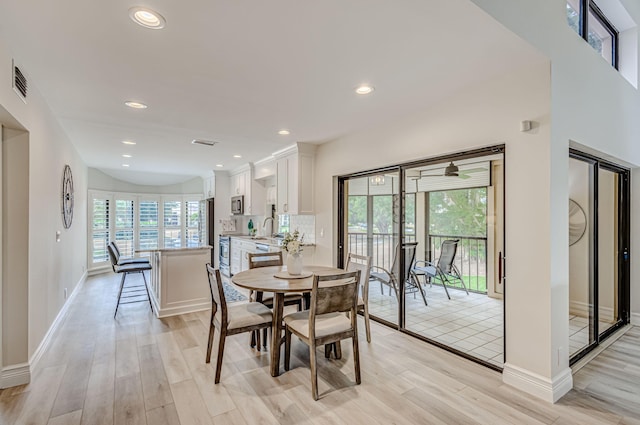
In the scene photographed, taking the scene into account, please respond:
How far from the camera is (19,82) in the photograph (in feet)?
7.61

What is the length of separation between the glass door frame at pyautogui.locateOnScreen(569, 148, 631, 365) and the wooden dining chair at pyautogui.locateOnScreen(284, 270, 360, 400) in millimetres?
2221

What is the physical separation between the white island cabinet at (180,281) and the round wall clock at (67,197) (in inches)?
50.4

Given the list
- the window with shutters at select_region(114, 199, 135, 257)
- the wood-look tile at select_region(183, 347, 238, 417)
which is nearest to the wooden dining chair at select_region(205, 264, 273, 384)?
the wood-look tile at select_region(183, 347, 238, 417)

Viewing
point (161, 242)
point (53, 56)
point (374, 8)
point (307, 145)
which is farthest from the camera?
point (161, 242)

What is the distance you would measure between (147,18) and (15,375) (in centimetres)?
289

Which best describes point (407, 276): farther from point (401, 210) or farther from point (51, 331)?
point (51, 331)

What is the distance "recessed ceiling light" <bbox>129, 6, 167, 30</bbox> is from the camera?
5.66 feet

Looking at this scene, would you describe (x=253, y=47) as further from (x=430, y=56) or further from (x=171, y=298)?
(x=171, y=298)

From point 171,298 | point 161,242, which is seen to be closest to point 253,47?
point 171,298

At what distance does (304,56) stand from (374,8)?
0.66 metres

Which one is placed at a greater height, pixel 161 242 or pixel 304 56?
pixel 304 56

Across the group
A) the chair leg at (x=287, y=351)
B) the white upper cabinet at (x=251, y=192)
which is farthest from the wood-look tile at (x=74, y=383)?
the white upper cabinet at (x=251, y=192)

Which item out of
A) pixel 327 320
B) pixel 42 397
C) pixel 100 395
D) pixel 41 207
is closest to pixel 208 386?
pixel 100 395

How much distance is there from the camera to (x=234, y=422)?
6.69ft
